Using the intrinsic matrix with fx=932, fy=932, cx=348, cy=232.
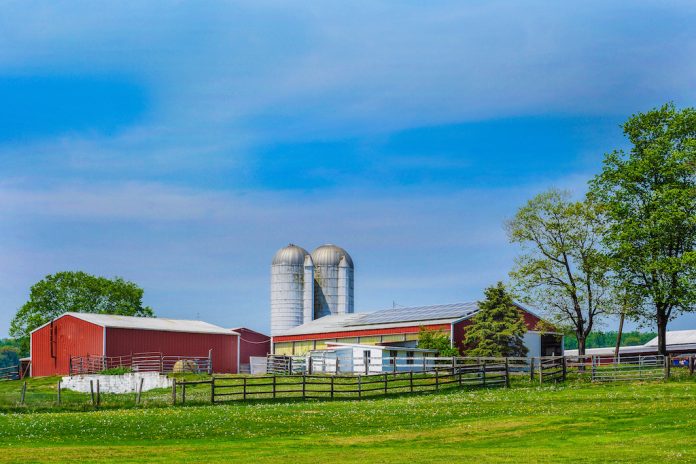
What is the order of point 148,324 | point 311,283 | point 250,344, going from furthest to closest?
1. point 311,283
2. point 250,344
3. point 148,324

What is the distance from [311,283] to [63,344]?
29.8 meters

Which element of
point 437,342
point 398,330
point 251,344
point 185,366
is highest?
point 398,330

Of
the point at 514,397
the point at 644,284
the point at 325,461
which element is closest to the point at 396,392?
the point at 514,397

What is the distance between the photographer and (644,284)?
57.6 m

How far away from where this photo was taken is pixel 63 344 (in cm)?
7556

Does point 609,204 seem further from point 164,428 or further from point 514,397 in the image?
point 164,428

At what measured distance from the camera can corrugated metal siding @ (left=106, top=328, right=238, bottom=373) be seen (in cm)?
7219

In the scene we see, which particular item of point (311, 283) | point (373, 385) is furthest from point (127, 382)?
point (311, 283)

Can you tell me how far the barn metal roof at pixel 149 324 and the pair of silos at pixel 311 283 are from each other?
14.7 m

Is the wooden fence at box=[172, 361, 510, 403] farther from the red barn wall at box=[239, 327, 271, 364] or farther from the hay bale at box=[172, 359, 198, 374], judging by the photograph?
the red barn wall at box=[239, 327, 271, 364]

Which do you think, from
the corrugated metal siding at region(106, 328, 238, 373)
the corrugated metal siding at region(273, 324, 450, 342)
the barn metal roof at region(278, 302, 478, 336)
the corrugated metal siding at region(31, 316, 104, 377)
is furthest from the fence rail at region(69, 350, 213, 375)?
the barn metal roof at region(278, 302, 478, 336)

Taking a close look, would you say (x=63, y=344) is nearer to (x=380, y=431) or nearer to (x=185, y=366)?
(x=185, y=366)

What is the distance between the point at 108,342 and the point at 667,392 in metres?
43.8

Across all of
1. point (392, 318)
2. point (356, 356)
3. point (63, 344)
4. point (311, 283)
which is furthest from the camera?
point (311, 283)
